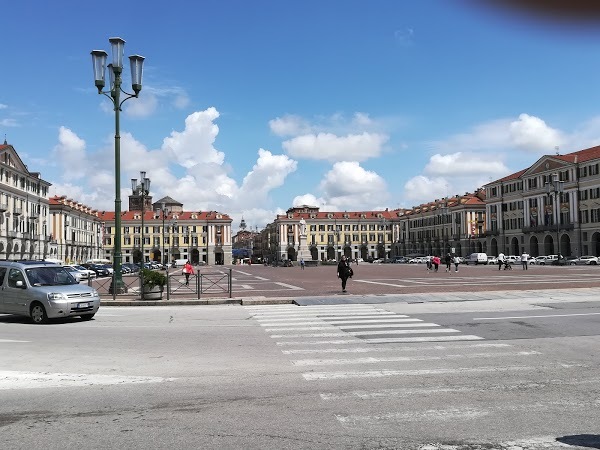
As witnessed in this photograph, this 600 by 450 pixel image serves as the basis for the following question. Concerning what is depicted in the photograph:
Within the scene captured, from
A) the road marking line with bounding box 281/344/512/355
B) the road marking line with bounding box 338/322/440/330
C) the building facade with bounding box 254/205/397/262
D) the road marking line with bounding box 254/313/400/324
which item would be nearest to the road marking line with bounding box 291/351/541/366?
the road marking line with bounding box 281/344/512/355

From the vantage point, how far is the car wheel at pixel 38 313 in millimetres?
15289

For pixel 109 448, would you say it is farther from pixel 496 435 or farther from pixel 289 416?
pixel 496 435

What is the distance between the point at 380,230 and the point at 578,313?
6282 inches

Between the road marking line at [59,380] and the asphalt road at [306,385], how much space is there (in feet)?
0.10

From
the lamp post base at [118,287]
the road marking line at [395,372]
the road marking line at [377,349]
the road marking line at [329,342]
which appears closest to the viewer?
the road marking line at [395,372]

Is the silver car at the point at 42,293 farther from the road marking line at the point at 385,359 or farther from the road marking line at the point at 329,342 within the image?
the road marking line at the point at 385,359

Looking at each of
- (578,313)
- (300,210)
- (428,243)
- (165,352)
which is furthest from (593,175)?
(300,210)

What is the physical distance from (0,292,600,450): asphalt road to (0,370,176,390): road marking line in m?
0.03

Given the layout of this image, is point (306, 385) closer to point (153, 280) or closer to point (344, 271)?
point (153, 280)

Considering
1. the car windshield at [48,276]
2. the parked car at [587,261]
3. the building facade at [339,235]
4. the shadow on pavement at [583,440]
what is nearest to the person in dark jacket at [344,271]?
the car windshield at [48,276]

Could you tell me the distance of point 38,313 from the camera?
1534 centimetres

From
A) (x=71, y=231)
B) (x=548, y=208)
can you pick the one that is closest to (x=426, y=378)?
(x=548, y=208)

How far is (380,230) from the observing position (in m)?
175

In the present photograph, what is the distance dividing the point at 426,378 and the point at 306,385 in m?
1.71
